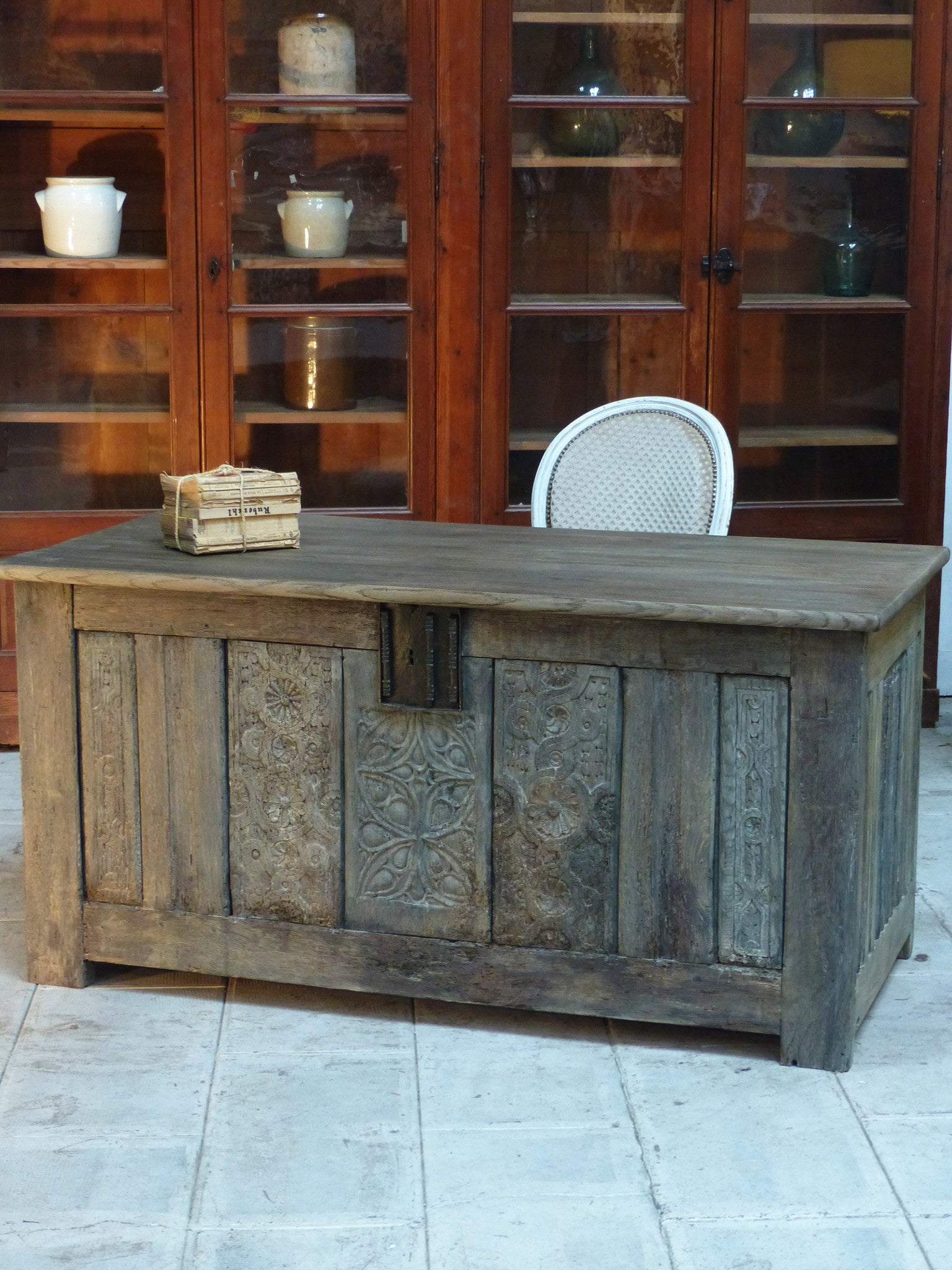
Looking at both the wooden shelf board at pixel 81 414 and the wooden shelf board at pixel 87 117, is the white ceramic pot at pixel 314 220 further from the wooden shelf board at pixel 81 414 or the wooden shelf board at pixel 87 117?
the wooden shelf board at pixel 81 414

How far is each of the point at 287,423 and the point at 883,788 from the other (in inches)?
81.3

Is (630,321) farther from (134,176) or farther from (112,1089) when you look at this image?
(112,1089)

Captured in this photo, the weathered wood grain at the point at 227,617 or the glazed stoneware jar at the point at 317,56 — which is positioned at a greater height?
the glazed stoneware jar at the point at 317,56

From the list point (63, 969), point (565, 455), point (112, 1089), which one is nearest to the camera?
point (112, 1089)

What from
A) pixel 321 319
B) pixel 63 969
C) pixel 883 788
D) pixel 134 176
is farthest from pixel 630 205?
pixel 63 969

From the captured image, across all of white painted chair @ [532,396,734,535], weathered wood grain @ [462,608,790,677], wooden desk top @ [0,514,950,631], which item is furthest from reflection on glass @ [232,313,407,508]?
weathered wood grain @ [462,608,790,677]

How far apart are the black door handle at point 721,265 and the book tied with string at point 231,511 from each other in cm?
171

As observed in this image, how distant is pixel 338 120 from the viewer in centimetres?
414

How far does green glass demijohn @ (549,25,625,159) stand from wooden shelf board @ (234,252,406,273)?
49cm

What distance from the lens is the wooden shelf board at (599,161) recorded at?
4195 mm

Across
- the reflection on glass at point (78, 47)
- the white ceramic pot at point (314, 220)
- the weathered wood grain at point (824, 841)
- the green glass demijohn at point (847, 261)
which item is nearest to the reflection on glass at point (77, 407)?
the white ceramic pot at point (314, 220)

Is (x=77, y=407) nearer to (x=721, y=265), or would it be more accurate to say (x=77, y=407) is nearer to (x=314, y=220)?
(x=314, y=220)

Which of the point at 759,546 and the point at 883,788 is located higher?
the point at 759,546

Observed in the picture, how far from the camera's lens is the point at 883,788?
2738 mm
